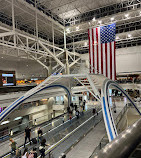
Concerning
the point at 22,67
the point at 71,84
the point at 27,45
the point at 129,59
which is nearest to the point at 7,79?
the point at 27,45

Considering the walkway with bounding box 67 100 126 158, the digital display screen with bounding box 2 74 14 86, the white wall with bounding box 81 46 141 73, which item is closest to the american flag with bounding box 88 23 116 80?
the walkway with bounding box 67 100 126 158

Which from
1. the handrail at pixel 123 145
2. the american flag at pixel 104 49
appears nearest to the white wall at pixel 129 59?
the american flag at pixel 104 49

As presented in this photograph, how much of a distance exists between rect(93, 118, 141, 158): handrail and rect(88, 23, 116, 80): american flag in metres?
14.1

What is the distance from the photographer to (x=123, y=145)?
1.24 meters

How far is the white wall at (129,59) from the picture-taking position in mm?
28459

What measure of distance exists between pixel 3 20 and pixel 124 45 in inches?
966

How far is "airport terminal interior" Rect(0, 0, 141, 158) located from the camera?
323 inches

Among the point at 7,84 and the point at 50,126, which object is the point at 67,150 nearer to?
the point at 50,126

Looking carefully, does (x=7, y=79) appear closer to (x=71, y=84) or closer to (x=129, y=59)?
(x=71, y=84)

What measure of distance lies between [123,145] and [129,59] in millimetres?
30801

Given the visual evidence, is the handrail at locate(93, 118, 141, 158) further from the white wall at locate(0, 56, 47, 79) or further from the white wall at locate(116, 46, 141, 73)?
the white wall at locate(116, 46, 141, 73)

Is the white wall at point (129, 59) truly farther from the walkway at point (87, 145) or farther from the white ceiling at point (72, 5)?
the walkway at point (87, 145)

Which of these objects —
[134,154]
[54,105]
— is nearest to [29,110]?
[54,105]

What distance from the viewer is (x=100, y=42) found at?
51.3ft
